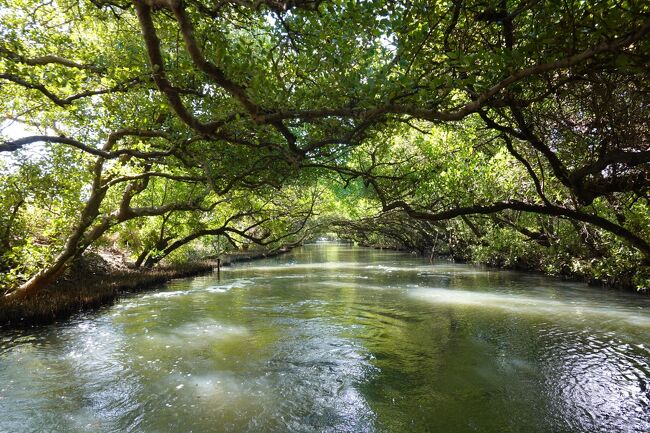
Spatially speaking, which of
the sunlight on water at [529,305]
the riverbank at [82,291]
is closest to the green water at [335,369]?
the sunlight on water at [529,305]

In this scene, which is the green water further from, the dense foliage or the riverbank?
the dense foliage

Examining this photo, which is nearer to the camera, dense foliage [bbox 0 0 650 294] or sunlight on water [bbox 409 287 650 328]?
dense foliage [bbox 0 0 650 294]

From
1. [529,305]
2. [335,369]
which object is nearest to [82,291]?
[335,369]

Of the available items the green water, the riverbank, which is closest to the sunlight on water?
the green water

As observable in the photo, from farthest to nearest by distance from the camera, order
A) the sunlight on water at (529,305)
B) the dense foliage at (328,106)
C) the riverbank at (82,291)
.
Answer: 1. the sunlight on water at (529,305)
2. the riverbank at (82,291)
3. the dense foliage at (328,106)

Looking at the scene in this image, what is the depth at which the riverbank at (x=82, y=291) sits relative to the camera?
9.73 metres

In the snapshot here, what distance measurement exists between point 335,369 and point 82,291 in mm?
9959

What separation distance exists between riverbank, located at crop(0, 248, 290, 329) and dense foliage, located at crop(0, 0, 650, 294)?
2.29ft

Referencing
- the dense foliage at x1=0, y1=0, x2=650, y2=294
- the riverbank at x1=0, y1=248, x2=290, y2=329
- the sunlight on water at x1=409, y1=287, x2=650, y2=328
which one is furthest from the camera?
the sunlight on water at x1=409, y1=287, x2=650, y2=328

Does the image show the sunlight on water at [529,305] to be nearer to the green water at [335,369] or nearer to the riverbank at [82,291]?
the green water at [335,369]

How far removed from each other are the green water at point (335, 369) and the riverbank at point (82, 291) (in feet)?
2.12

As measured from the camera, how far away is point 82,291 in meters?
12.7

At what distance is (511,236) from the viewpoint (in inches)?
812

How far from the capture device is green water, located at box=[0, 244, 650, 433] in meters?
4.90
